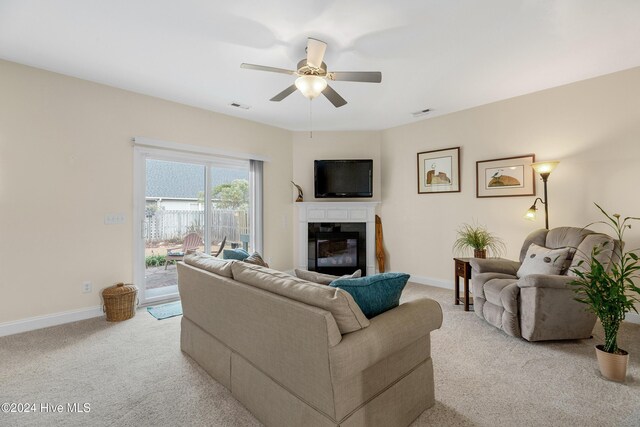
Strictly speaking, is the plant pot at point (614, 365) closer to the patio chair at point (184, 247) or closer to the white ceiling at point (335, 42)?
the white ceiling at point (335, 42)

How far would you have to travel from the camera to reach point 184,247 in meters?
4.21

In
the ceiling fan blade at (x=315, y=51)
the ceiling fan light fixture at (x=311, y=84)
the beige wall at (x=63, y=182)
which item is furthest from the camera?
the beige wall at (x=63, y=182)

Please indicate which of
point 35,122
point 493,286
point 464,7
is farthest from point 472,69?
point 35,122

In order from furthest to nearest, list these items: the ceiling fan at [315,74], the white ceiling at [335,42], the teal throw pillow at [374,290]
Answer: the ceiling fan at [315,74] → the white ceiling at [335,42] → the teal throw pillow at [374,290]

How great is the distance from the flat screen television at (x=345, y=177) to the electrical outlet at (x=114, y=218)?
2.89m

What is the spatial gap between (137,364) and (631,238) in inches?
194

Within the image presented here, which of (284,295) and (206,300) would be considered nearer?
(284,295)

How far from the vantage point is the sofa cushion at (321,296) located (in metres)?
1.35

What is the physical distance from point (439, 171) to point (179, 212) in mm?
3965

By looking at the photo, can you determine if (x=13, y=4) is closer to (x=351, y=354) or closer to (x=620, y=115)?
(x=351, y=354)

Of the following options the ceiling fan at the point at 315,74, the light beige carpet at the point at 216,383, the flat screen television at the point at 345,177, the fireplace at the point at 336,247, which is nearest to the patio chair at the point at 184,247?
the light beige carpet at the point at 216,383

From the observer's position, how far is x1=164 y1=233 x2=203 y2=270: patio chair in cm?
Answer: 411

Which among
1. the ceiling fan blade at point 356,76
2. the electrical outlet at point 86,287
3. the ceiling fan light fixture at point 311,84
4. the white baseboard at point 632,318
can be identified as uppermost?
the ceiling fan blade at point 356,76

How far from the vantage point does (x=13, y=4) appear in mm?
2129
